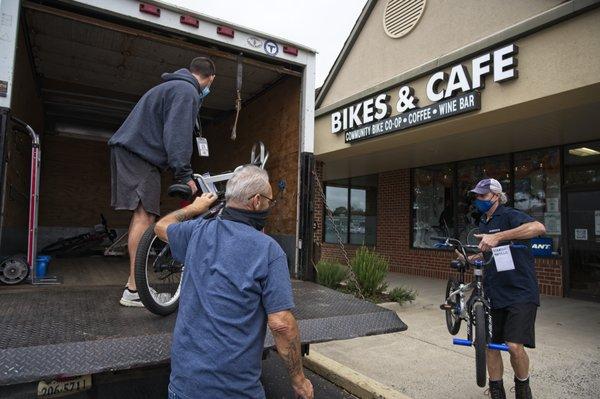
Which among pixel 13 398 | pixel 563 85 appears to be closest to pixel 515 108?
pixel 563 85

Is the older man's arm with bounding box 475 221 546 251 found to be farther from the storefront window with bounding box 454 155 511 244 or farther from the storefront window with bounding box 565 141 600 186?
the storefront window with bounding box 454 155 511 244

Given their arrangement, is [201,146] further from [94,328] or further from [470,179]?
[470,179]

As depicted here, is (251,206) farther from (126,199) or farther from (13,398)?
(13,398)

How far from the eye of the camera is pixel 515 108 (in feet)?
19.8

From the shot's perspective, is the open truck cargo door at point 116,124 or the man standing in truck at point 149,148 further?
the man standing in truck at point 149,148

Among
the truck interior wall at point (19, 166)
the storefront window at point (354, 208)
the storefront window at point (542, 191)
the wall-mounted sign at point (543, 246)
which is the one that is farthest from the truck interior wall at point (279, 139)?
the storefront window at point (354, 208)

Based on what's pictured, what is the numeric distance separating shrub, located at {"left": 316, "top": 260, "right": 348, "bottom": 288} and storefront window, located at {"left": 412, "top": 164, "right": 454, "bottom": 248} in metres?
4.24

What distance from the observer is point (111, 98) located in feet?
22.0

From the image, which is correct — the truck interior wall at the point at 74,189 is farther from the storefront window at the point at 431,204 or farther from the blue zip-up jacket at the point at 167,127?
the storefront window at the point at 431,204

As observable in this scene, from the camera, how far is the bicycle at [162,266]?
2.63 m

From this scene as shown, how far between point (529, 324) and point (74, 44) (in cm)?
531

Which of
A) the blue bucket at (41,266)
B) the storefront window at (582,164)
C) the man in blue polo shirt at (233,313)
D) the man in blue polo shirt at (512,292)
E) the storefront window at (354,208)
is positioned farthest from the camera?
the storefront window at (354,208)

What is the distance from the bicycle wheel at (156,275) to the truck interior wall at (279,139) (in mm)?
1264

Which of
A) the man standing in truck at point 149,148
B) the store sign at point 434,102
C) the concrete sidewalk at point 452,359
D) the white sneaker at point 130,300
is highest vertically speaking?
the store sign at point 434,102
